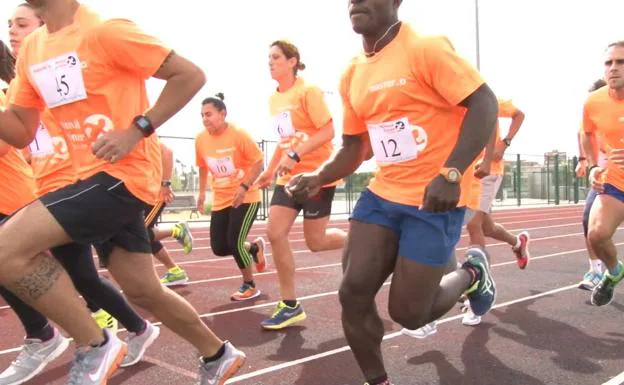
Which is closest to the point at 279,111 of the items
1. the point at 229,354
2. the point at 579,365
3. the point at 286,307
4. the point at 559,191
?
the point at 286,307

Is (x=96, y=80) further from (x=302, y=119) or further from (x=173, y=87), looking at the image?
(x=302, y=119)

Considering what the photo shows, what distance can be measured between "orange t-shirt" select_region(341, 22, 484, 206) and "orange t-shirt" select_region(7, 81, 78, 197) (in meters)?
1.67

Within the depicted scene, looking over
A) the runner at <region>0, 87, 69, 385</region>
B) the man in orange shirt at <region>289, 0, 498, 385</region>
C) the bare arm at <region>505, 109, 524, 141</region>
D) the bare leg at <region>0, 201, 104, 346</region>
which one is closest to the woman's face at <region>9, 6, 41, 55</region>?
the runner at <region>0, 87, 69, 385</region>

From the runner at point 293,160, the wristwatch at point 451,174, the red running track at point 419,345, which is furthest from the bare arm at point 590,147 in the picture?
the wristwatch at point 451,174

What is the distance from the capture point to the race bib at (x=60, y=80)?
254 cm

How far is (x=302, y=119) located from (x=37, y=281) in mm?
2950

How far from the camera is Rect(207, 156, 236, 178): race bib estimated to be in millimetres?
6098

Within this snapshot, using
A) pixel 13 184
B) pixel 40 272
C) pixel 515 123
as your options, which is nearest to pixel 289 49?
pixel 13 184

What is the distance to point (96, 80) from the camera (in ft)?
8.42

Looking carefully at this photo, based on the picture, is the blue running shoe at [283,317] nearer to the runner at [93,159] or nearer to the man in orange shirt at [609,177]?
the runner at [93,159]

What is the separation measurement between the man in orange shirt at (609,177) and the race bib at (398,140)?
93.9 inches

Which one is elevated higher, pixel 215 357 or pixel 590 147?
pixel 590 147

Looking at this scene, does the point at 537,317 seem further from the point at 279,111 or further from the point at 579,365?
the point at 279,111

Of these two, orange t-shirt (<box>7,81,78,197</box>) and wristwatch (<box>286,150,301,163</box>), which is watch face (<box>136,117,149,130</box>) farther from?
wristwatch (<box>286,150,301,163</box>)
